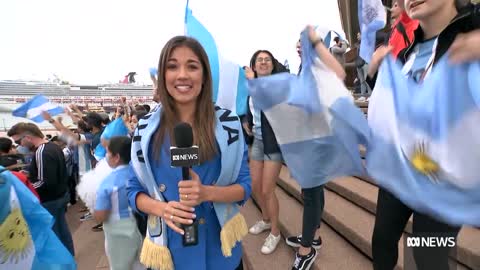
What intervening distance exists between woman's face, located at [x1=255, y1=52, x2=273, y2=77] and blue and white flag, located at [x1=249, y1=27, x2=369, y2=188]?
1.36m

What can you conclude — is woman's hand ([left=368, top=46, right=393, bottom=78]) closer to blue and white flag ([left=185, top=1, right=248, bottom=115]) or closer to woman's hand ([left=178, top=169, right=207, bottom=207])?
Result: woman's hand ([left=178, top=169, right=207, bottom=207])

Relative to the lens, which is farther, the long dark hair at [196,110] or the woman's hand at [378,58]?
the long dark hair at [196,110]

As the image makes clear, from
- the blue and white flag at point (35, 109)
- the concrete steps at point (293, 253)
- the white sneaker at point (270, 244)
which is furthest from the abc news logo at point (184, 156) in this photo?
the blue and white flag at point (35, 109)

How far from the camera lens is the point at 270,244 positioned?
2.98 metres

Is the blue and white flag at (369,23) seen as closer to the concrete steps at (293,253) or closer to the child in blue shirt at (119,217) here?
the concrete steps at (293,253)

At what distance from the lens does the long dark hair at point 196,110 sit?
1491 millimetres

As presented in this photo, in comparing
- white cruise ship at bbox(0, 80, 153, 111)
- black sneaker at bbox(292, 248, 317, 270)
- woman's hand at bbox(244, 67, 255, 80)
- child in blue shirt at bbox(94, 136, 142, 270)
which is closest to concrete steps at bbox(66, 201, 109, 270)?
child in blue shirt at bbox(94, 136, 142, 270)

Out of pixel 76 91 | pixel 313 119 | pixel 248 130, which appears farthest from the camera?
pixel 76 91

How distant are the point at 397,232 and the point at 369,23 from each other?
1.22 meters

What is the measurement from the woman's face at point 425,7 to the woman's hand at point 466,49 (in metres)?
0.43

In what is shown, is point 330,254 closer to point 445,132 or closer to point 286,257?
point 286,257

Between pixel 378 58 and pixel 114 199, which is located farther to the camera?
pixel 114 199

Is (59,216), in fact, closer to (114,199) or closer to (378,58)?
(114,199)

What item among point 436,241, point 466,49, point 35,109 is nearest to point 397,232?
point 436,241
